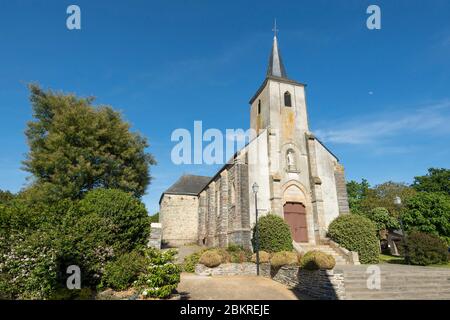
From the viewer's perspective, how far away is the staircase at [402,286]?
8.72m

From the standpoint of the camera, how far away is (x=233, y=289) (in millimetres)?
10047

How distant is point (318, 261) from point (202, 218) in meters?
20.8

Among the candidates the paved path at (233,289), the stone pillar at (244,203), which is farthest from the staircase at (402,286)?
the stone pillar at (244,203)

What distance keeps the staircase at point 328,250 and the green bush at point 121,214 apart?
34.7 ft

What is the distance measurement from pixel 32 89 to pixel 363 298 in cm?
2159

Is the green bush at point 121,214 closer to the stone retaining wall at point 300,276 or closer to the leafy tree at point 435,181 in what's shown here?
the stone retaining wall at point 300,276

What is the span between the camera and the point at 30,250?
775cm

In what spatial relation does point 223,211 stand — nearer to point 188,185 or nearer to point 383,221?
point 188,185

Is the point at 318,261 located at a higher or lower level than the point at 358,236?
lower

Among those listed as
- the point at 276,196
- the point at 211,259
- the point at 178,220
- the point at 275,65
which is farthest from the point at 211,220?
the point at 275,65

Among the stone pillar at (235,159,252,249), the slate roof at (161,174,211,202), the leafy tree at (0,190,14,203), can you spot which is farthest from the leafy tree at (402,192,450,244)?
the leafy tree at (0,190,14,203)

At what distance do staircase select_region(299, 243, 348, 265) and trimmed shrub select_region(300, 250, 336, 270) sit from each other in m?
6.90
